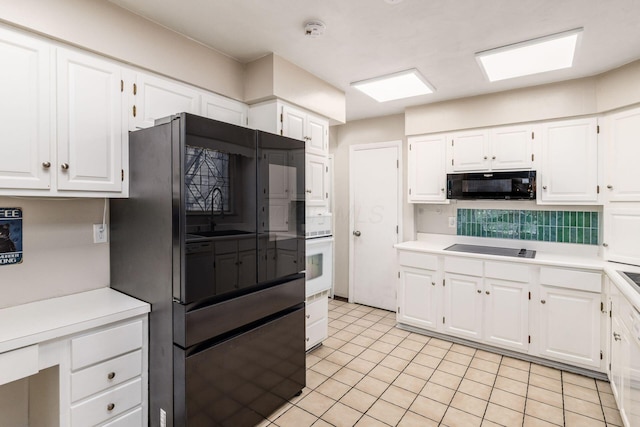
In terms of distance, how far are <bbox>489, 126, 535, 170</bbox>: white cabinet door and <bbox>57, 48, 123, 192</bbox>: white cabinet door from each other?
10.9ft

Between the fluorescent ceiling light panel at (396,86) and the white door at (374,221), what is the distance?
912 millimetres

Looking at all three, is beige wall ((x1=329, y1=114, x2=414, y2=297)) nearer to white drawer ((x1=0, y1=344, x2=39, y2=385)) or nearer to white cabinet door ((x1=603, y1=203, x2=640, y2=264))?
white cabinet door ((x1=603, y1=203, x2=640, y2=264))

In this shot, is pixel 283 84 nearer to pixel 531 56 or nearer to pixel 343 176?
pixel 531 56

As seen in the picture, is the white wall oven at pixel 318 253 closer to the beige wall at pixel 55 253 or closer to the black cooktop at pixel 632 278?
the beige wall at pixel 55 253

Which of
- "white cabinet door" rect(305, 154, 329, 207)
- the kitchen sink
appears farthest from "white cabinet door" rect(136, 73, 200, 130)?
"white cabinet door" rect(305, 154, 329, 207)

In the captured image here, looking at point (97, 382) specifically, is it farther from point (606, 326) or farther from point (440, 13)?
point (606, 326)

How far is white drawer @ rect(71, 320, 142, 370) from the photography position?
1.58 m

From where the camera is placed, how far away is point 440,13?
1.98 meters

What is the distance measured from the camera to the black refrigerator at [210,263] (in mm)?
1663

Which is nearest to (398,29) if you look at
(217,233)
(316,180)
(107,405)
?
(316,180)

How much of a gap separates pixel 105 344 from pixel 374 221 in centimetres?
335

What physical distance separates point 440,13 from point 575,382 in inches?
118

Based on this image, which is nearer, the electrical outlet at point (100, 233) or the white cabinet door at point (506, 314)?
the electrical outlet at point (100, 233)

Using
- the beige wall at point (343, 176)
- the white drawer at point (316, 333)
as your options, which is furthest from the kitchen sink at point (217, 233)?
the beige wall at point (343, 176)
